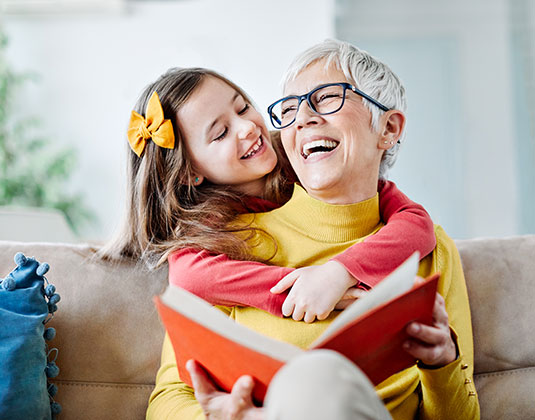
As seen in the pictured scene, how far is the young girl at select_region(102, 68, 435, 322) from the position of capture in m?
1.38

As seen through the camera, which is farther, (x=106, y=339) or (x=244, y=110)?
(x=244, y=110)

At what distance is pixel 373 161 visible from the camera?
4.87 ft

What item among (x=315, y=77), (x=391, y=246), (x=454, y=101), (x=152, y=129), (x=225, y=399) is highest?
(x=315, y=77)

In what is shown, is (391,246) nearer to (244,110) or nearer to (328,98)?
(328,98)

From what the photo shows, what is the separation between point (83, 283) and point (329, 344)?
96 cm

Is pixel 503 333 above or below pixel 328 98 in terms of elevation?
below

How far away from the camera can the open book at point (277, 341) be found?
0.86 metres

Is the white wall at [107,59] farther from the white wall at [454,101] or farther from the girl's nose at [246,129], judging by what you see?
the girl's nose at [246,129]

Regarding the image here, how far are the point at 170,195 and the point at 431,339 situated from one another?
2.70 ft

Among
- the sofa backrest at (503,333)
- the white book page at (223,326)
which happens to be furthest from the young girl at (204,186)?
the white book page at (223,326)

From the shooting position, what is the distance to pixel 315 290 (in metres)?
1.23

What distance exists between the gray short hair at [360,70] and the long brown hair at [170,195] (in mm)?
311

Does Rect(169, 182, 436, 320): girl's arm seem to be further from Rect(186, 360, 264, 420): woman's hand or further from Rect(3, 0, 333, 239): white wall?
Rect(3, 0, 333, 239): white wall

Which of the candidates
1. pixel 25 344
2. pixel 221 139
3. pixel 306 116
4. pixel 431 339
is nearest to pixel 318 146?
pixel 306 116
